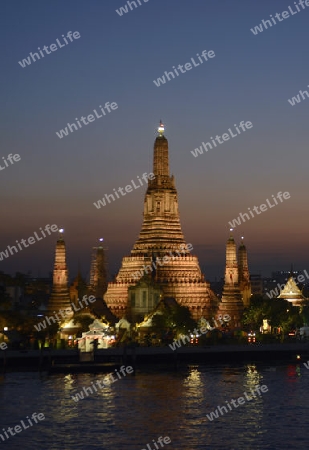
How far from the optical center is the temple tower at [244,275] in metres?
127

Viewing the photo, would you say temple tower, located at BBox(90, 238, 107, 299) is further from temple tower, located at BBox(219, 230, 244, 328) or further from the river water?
the river water

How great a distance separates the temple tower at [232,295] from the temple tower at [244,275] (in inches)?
437

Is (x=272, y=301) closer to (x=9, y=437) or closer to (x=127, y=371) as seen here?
(x=127, y=371)

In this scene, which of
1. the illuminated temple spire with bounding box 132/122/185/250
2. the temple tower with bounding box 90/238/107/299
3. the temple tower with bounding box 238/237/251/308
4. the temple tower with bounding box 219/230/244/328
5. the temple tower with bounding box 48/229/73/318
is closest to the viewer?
the temple tower with bounding box 48/229/73/318

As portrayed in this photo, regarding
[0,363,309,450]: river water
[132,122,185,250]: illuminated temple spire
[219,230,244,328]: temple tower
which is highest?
[132,122,185,250]: illuminated temple spire

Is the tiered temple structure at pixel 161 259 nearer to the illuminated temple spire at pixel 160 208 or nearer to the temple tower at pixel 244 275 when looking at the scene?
the illuminated temple spire at pixel 160 208

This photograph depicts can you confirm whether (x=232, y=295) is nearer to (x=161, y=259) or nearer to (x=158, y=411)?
(x=161, y=259)

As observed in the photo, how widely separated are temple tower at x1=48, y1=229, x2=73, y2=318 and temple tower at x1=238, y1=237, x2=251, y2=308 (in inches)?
1100

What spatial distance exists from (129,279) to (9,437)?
5990cm

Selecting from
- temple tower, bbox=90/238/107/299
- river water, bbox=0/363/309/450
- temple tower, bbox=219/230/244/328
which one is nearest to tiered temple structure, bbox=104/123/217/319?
temple tower, bbox=219/230/244/328

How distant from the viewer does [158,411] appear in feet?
197

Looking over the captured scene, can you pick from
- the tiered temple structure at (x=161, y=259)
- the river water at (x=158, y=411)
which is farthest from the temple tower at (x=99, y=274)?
the river water at (x=158, y=411)

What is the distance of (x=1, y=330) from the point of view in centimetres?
9281

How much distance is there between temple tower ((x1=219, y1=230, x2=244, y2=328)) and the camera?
111 metres
